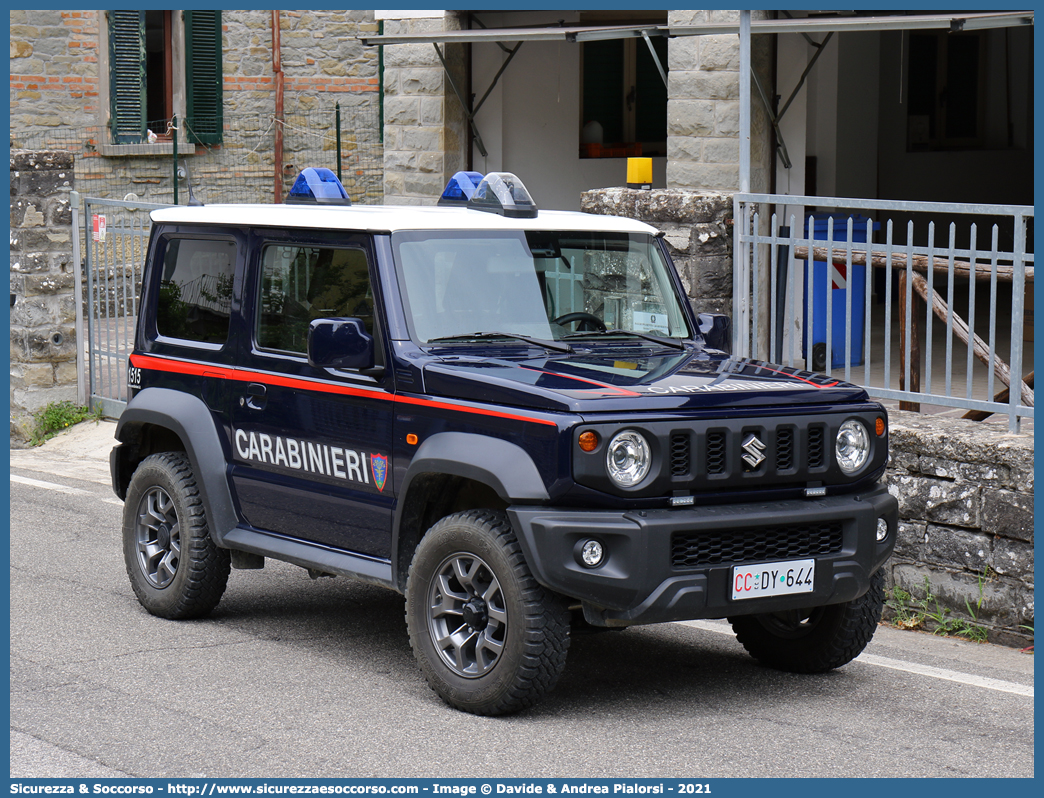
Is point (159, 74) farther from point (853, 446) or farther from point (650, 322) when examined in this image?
point (853, 446)

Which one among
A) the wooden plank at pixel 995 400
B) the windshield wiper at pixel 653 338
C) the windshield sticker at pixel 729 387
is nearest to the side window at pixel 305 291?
the windshield wiper at pixel 653 338

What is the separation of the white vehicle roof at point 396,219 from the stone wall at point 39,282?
6312mm

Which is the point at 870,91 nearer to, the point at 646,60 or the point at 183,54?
the point at 646,60

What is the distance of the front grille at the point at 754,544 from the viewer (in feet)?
18.0

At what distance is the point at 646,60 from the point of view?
1811cm

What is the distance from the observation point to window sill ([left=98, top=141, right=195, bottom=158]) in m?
20.1

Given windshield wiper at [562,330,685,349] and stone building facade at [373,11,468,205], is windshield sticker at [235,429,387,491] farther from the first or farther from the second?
stone building facade at [373,11,468,205]

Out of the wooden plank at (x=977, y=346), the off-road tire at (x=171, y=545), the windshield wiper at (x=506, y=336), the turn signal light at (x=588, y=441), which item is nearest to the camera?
the turn signal light at (x=588, y=441)

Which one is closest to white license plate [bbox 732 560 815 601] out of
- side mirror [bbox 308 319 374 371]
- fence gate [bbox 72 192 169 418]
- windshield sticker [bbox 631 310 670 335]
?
windshield sticker [bbox 631 310 670 335]

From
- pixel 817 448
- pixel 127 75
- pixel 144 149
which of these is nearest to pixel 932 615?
pixel 817 448

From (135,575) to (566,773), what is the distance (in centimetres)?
321

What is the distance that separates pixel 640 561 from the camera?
17.5ft

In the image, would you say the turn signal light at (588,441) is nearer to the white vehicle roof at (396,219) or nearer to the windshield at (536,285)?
the windshield at (536,285)

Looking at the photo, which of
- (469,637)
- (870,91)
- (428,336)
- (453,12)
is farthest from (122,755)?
(870,91)
